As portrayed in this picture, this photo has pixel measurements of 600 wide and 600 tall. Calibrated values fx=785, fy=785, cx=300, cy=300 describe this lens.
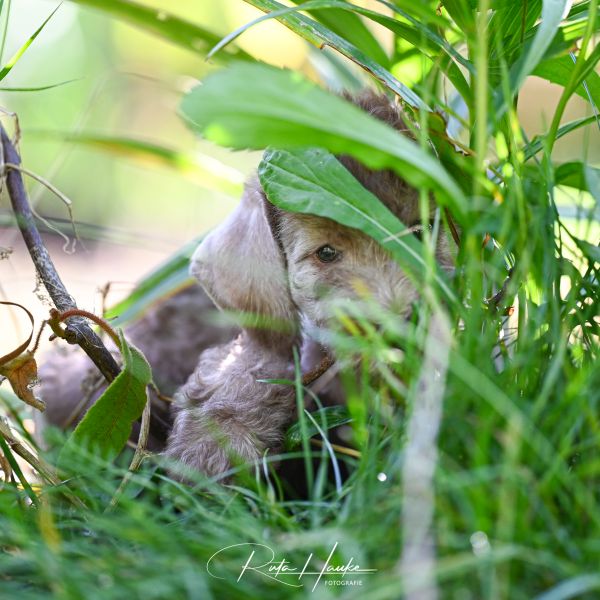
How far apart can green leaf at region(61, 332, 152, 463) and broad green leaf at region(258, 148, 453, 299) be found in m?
0.45

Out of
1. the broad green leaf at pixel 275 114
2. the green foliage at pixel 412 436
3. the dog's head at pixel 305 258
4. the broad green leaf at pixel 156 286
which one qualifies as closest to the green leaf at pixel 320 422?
the green foliage at pixel 412 436

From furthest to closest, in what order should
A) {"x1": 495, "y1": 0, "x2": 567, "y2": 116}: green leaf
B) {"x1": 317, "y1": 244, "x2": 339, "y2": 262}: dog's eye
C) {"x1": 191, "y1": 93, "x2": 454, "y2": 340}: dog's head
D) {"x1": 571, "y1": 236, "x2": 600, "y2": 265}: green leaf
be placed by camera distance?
1. {"x1": 317, "y1": 244, "x2": 339, "y2": 262}: dog's eye
2. {"x1": 191, "y1": 93, "x2": 454, "y2": 340}: dog's head
3. {"x1": 571, "y1": 236, "x2": 600, "y2": 265}: green leaf
4. {"x1": 495, "y1": 0, "x2": 567, "y2": 116}: green leaf

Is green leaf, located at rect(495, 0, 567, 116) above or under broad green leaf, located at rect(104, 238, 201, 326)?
above

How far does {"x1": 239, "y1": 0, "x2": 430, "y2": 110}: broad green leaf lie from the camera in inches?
65.5

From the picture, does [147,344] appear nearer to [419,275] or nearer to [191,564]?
[419,275]

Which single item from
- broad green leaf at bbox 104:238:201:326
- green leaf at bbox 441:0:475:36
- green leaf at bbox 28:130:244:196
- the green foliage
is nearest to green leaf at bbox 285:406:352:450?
the green foliage

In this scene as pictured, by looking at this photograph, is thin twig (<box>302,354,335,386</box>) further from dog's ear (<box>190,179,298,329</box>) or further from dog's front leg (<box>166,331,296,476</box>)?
dog's ear (<box>190,179,298,329</box>)

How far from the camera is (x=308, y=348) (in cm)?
224

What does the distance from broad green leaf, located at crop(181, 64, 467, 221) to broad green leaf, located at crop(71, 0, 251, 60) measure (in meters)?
1.65

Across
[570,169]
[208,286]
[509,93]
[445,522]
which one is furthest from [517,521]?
[208,286]

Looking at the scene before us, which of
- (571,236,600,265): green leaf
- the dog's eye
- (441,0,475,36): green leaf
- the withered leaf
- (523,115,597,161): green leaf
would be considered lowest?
the withered leaf

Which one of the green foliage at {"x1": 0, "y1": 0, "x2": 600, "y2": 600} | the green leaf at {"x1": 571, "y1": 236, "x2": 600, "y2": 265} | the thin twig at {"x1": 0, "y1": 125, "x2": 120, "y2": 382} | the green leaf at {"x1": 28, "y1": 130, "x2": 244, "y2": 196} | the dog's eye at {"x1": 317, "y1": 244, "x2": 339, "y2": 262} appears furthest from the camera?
the green leaf at {"x1": 28, "y1": 130, "x2": 244, "y2": 196}

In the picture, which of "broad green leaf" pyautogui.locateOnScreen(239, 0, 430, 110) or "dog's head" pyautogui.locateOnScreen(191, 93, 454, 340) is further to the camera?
"dog's head" pyautogui.locateOnScreen(191, 93, 454, 340)

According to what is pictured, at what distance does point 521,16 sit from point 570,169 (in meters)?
0.35
